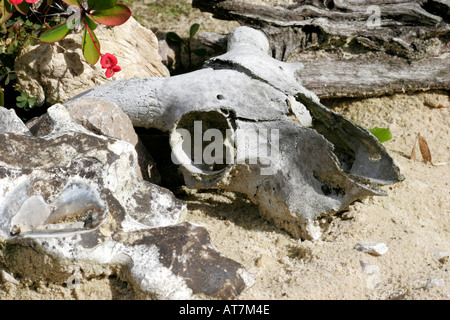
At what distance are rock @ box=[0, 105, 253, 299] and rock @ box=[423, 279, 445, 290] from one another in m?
0.69

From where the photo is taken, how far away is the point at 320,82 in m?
3.27

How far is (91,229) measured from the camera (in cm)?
198

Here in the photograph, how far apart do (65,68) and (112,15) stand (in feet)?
1.46

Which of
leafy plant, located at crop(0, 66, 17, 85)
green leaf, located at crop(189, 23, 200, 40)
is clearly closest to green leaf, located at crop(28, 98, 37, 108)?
leafy plant, located at crop(0, 66, 17, 85)

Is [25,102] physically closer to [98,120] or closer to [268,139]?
[98,120]

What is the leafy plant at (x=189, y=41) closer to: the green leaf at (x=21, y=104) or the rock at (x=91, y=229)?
the green leaf at (x=21, y=104)

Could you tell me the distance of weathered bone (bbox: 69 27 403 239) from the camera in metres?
2.38

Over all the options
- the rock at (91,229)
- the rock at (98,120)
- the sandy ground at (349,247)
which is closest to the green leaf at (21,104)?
the rock at (98,120)

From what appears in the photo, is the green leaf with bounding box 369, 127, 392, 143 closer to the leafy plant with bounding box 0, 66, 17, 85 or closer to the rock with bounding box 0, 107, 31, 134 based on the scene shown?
the rock with bounding box 0, 107, 31, 134

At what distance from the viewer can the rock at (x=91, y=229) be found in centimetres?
191

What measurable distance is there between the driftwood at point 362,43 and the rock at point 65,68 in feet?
2.40

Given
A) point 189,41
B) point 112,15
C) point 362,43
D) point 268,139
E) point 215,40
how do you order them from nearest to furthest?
A: point 268,139
point 112,15
point 362,43
point 215,40
point 189,41

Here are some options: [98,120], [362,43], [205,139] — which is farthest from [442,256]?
[98,120]
